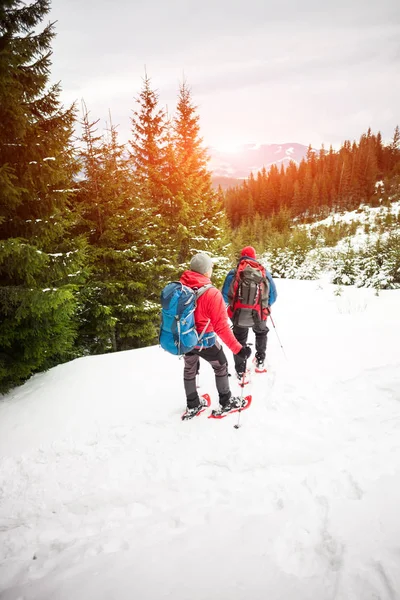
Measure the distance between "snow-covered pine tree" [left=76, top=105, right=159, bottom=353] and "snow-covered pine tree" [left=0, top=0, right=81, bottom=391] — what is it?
8.78 ft

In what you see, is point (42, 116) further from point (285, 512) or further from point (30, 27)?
point (285, 512)

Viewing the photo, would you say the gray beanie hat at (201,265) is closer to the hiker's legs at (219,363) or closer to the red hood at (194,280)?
the red hood at (194,280)

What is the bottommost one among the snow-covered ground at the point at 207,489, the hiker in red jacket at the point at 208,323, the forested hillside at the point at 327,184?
the snow-covered ground at the point at 207,489

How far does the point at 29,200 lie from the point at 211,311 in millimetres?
5095

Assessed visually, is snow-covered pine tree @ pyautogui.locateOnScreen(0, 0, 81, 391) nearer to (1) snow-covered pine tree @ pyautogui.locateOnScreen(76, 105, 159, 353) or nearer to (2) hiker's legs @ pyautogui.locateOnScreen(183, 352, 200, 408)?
(1) snow-covered pine tree @ pyautogui.locateOnScreen(76, 105, 159, 353)

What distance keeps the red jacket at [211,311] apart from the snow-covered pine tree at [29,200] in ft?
11.0

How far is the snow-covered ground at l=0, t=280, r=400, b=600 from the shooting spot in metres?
2.11

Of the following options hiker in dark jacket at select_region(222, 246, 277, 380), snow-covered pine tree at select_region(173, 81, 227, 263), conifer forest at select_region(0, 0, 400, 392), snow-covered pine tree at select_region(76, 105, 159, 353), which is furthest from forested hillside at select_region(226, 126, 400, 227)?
hiker in dark jacket at select_region(222, 246, 277, 380)

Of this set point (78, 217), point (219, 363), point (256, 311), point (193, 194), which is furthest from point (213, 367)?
point (193, 194)

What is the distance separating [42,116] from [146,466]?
7417mm

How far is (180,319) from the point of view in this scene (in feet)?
11.8

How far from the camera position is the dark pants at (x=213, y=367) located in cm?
393

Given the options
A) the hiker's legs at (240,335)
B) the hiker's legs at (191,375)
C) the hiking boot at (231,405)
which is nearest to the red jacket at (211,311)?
the hiker's legs at (191,375)

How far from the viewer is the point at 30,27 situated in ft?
16.8
